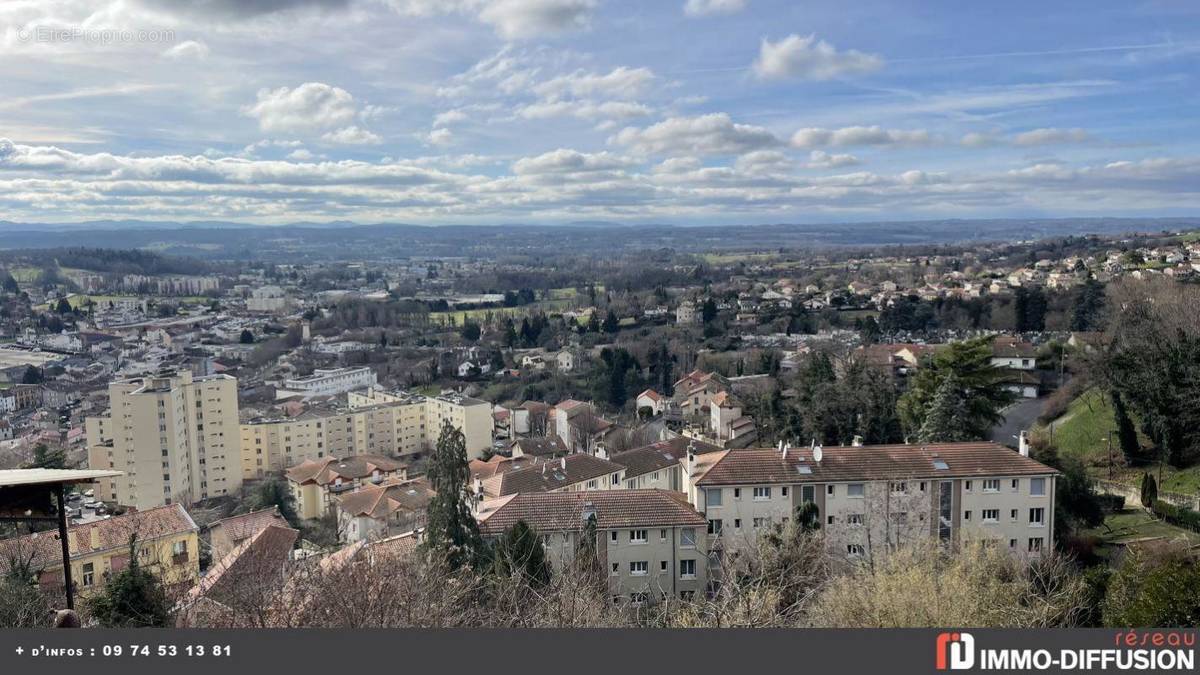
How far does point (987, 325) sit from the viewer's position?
126 ft

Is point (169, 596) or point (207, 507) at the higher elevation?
point (169, 596)

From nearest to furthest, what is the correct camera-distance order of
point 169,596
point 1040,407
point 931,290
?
point 169,596
point 1040,407
point 931,290

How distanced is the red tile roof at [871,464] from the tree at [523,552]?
3316mm

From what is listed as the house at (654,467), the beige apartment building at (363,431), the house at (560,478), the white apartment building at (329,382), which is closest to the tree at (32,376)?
the white apartment building at (329,382)

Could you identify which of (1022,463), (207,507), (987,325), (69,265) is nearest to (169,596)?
(1022,463)

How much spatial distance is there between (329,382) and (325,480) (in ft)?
62.7

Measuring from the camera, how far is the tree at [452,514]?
9641 millimetres

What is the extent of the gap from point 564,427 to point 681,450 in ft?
33.0

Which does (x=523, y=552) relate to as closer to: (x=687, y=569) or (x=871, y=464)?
(x=687, y=569)

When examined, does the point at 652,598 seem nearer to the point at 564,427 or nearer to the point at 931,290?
the point at 564,427

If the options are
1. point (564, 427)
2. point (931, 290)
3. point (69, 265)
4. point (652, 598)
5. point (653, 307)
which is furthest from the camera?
point (69, 265)

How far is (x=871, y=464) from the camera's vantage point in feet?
43.2

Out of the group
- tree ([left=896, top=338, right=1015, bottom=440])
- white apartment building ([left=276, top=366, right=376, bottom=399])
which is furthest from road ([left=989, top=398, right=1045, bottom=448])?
white apartment building ([left=276, top=366, right=376, bottom=399])

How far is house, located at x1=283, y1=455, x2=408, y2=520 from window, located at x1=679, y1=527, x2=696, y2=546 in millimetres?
12655
